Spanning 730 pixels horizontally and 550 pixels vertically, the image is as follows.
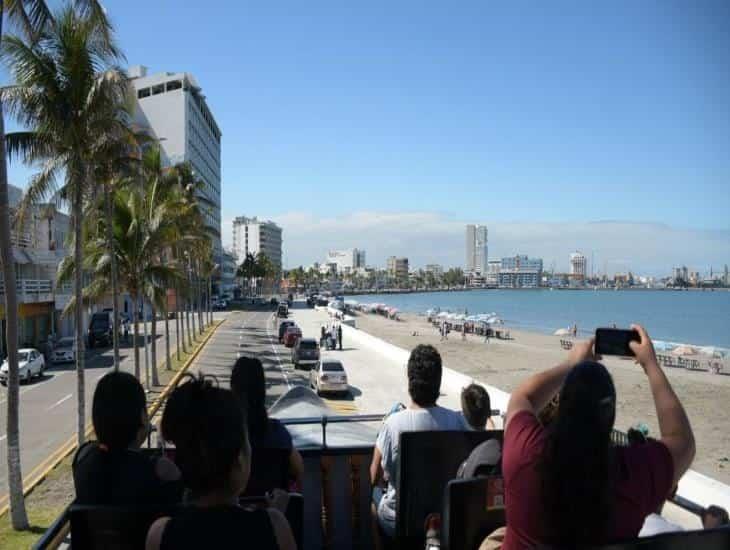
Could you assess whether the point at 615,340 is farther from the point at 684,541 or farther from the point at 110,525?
the point at 110,525

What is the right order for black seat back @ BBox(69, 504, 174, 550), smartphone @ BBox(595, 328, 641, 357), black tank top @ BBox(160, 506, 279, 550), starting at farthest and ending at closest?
smartphone @ BBox(595, 328, 641, 357) < black seat back @ BBox(69, 504, 174, 550) < black tank top @ BBox(160, 506, 279, 550)

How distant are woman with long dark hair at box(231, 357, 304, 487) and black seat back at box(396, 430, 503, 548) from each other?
638 millimetres

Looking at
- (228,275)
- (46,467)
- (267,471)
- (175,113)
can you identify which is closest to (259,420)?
(267,471)

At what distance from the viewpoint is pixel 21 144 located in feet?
44.2

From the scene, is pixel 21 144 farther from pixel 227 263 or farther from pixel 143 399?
pixel 227 263

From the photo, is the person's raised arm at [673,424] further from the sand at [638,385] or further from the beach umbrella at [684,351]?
the beach umbrella at [684,351]

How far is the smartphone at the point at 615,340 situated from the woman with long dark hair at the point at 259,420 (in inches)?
70.2

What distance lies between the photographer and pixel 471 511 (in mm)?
2898

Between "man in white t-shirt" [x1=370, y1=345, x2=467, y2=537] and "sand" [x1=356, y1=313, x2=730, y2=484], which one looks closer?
"man in white t-shirt" [x1=370, y1=345, x2=467, y2=537]

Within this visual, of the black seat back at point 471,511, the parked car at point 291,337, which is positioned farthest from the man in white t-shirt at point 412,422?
the parked car at point 291,337

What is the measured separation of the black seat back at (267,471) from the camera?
11.3 feet

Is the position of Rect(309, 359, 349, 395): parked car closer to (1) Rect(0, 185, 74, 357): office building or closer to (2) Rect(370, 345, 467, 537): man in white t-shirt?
(1) Rect(0, 185, 74, 357): office building

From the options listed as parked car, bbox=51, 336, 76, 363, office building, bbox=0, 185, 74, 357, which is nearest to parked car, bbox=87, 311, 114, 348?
office building, bbox=0, 185, 74, 357

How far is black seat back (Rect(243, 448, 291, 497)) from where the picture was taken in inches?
135
